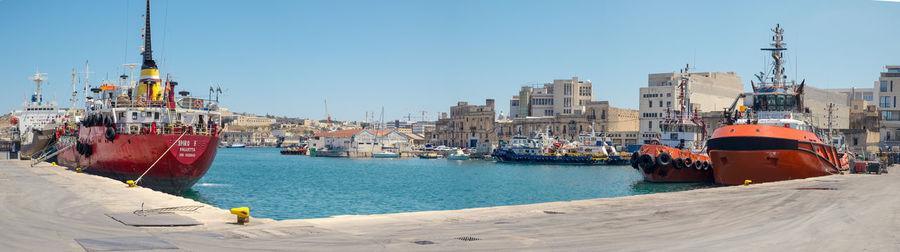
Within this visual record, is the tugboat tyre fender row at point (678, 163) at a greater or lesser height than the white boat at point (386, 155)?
greater

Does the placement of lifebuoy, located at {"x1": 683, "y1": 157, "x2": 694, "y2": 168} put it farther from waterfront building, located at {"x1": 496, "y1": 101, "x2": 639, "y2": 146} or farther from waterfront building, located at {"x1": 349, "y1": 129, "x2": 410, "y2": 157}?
waterfront building, located at {"x1": 349, "y1": 129, "x2": 410, "y2": 157}

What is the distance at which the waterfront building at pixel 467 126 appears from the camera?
147 metres

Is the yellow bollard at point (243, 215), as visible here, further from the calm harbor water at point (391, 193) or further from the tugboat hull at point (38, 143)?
the tugboat hull at point (38, 143)

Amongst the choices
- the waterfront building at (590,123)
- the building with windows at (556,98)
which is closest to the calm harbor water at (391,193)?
the waterfront building at (590,123)

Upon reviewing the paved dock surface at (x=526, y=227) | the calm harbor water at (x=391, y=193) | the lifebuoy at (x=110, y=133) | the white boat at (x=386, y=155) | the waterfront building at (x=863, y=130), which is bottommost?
the calm harbor water at (x=391, y=193)

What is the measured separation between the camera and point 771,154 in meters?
34.0

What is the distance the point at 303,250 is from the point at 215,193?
1217 inches

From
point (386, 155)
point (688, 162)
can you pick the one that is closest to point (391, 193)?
point (688, 162)

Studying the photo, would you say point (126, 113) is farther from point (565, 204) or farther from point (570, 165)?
point (570, 165)

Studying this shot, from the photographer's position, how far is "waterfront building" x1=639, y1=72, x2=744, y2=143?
111 metres

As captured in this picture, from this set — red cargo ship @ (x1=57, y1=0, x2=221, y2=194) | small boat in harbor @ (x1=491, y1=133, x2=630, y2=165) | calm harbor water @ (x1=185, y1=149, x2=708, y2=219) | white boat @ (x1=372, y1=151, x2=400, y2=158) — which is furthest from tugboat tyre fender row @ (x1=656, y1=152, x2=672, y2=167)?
white boat @ (x1=372, y1=151, x2=400, y2=158)

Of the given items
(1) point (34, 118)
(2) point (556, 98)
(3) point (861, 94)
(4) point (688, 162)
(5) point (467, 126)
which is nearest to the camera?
(4) point (688, 162)

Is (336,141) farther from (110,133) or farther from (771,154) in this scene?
(771,154)

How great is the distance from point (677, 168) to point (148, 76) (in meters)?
32.6
